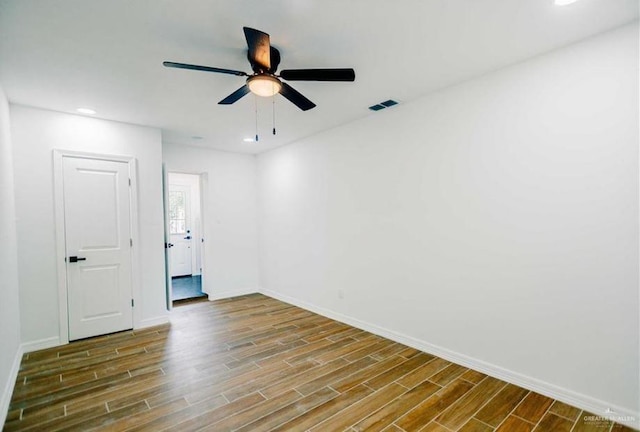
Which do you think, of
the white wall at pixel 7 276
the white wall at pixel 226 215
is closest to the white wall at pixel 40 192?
the white wall at pixel 7 276

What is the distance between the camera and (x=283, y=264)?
5289mm

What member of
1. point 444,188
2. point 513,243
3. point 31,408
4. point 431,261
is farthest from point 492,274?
point 31,408

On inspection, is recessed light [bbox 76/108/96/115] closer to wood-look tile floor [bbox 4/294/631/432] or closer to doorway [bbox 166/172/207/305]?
wood-look tile floor [bbox 4/294/631/432]

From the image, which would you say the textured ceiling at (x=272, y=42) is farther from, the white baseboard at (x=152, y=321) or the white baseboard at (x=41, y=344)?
the white baseboard at (x=152, y=321)

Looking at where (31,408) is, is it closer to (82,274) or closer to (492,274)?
(82,274)

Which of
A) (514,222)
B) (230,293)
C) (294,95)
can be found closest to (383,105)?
(294,95)

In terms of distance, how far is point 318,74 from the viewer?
85.7 inches

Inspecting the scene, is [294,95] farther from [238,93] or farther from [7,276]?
[7,276]

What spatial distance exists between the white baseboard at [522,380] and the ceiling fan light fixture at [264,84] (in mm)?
2917

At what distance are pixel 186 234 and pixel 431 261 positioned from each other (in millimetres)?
6489

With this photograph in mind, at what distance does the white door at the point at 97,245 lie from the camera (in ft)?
11.8

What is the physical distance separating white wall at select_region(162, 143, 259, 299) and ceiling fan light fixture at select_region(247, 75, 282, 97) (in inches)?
133

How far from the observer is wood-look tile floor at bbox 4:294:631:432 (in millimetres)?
2127

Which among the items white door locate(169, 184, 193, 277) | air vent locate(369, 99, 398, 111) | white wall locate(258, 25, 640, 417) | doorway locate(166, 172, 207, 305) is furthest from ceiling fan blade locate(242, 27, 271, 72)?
white door locate(169, 184, 193, 277)
